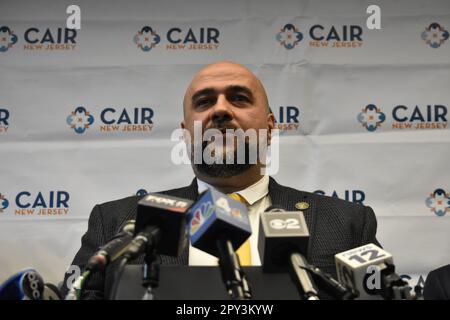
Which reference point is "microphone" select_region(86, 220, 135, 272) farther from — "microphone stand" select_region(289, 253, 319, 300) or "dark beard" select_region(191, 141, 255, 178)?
"dark beard" select_region(191, 141, 255, 178)

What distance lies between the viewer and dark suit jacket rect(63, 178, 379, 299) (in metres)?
1.66

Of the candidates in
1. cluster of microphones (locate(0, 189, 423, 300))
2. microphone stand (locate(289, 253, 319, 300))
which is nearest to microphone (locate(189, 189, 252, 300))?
cluster of microphones (locate(0, 189, 423, 300))

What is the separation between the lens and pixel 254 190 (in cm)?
202

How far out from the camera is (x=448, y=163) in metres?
2.42

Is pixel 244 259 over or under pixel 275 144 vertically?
under

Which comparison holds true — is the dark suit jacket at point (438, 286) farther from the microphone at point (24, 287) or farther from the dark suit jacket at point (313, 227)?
the microphone at point (24, 287)

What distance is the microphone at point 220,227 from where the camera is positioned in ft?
3.03

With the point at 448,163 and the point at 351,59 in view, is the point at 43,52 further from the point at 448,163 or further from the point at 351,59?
the point at 448,163

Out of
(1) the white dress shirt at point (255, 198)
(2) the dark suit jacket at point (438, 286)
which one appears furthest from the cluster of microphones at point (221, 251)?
(2) the dark suit jacket at point (438, 286)

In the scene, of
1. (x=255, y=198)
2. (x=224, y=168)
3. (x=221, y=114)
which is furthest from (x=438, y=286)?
(x=221, y=114)

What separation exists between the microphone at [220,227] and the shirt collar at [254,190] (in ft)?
3.09

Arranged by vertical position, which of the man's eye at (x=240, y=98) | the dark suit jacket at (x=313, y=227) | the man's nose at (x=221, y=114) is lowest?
the dark suit jacket at (x=313, y=227)
